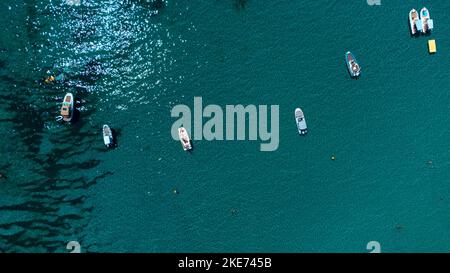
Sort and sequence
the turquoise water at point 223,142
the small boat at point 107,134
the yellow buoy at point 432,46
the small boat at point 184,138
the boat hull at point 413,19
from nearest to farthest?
the small boat at point 107,134
the small boat at point 184,138
the turquoise water at point 223,142
the boat hull at point 413,19
the yellow buoy at point 432,46

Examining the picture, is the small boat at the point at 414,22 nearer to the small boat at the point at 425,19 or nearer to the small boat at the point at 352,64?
the small boat at the point at 425,19

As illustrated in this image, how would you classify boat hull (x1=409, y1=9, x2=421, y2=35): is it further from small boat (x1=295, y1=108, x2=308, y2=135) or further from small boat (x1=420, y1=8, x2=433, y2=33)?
small boat (x1=295, y1=108, x2=308, y2=135)

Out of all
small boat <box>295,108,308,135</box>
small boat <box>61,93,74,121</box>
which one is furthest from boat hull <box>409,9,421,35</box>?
small boat <box>61,93,74,121</box>

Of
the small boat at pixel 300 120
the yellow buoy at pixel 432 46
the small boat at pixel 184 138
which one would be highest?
the yellow buoy at pixel 432 46

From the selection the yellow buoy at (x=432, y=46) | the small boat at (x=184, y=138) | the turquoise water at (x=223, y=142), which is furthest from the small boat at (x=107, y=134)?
the yellow buoy at (x=432, y=46)
